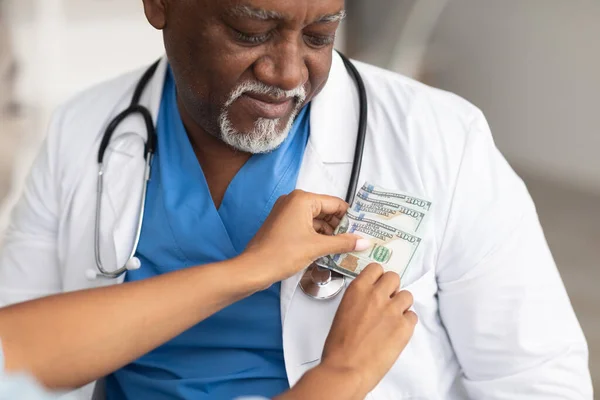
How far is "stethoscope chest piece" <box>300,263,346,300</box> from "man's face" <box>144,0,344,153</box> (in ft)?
0.73

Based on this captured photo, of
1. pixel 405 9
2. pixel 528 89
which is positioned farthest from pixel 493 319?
pixel 405 9

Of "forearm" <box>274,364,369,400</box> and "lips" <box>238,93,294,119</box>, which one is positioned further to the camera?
"lips" <box>238,93,294,119</box>

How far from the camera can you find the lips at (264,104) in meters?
1.21

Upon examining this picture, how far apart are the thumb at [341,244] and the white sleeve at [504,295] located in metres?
0.15

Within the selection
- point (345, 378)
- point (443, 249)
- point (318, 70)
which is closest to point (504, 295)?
point (443, 249)

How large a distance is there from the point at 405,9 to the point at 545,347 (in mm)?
1230

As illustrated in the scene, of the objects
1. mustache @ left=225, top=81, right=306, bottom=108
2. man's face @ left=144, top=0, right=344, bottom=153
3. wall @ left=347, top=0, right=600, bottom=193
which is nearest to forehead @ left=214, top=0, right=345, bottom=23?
man's face @ left=144, top=0, right=344, bottom=153

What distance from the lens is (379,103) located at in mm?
1314

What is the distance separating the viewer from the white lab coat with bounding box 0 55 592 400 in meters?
1.18

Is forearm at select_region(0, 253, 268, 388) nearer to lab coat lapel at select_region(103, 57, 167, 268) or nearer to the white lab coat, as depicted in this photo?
the white lab coat

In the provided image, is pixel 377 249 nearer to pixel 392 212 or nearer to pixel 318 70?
pixel 392 212

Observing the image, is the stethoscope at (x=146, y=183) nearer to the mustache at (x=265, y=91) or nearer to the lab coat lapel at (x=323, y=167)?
the lab coat lapel at (x=323, y=167)

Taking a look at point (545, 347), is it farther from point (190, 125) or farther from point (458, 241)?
point (190, 125)

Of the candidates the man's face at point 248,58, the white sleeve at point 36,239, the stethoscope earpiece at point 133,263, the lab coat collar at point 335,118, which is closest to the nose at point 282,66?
the man's face at point 248,58
